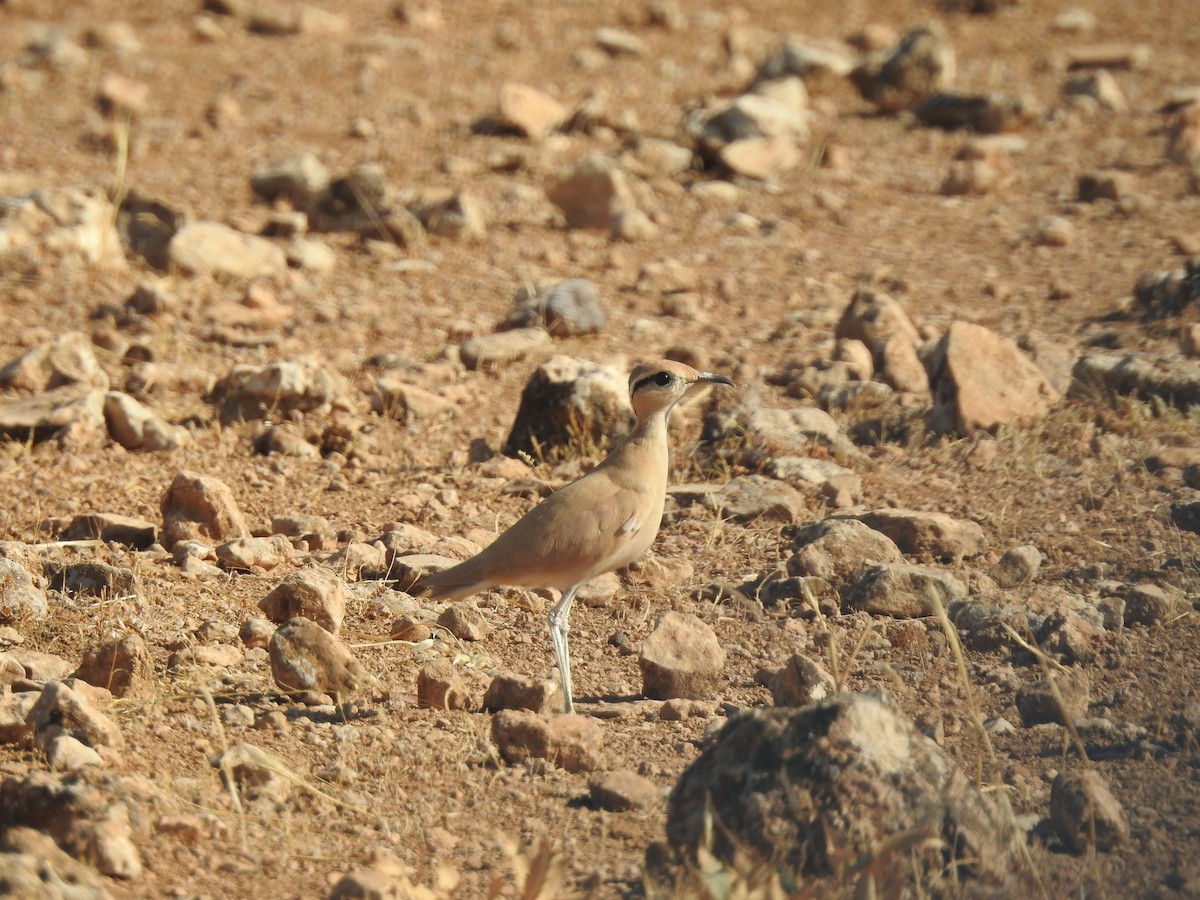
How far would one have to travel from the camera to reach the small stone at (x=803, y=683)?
13.6 feet

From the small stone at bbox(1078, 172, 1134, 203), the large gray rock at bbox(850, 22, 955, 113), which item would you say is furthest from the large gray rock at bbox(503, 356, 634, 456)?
the large gray rock at bbox(850, 22, 955, 113)

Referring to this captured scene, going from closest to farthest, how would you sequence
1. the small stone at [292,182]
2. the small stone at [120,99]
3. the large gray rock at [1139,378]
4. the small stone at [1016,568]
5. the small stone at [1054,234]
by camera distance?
the small stone at [1016,568] → the large gray rock at [1139,378] → the small stone at [1054,234] → the small stone at [292,182] → the small stone at [120,99]

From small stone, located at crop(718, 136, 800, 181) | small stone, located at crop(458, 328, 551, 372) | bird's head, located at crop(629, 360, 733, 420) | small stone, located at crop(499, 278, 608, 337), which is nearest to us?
bird's head, located at crop(629, 360, 733, 420)

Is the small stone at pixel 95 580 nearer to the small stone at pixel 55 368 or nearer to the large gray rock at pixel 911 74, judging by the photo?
the small stone at pixel 55 368

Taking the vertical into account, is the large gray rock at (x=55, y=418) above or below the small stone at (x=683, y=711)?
below

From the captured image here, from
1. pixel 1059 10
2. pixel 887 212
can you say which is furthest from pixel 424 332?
pixel 1059 10

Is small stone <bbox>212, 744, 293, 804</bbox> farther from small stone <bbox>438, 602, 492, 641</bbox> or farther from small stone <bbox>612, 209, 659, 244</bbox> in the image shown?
small stone <bbox>612, 209, 659, 244</bbox>

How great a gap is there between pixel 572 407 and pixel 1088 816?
3.01 m

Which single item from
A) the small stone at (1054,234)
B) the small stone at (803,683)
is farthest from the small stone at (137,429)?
the small stone at (1054,234)

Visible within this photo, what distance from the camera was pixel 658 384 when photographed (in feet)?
15.1

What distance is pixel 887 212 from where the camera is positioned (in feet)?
29.0

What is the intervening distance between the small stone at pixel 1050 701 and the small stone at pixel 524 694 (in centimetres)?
130

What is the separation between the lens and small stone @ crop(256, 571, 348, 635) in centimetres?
450

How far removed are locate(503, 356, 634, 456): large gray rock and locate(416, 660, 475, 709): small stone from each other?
1.91 m
